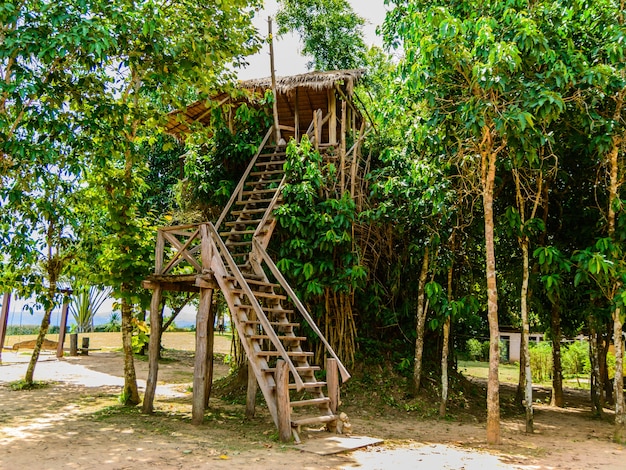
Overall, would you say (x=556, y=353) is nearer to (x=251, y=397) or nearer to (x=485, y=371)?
(x=251, y=397)

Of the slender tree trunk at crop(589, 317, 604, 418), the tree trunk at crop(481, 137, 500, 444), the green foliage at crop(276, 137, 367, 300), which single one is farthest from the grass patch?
the slender tree trunk at crop(589, 317, 604, 418)

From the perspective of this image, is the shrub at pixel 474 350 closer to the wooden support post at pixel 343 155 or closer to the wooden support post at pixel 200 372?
the wooden support post at pixel 343 155

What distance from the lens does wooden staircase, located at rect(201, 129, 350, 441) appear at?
6.56 metres

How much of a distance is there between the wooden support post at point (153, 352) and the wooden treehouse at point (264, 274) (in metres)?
0.02

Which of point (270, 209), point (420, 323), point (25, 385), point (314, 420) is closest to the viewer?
point (314, 420)

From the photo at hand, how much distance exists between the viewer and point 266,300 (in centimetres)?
888

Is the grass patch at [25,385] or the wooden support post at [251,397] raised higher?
the wooden support post at [251,397]

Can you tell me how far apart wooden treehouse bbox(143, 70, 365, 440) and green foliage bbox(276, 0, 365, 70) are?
6.61 metres

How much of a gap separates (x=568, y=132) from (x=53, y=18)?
22.8ft

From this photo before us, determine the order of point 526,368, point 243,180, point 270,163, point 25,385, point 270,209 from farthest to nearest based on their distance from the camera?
1. point 25,385
2. point 270,163
3. point 243,180
4. point 270,209
5. point 526,368

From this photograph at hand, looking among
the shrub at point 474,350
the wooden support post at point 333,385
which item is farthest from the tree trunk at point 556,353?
the shrub at point 474,350

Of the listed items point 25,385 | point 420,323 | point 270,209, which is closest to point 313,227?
A: point 270,209

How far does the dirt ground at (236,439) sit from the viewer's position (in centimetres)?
546

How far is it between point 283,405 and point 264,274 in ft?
8.13
